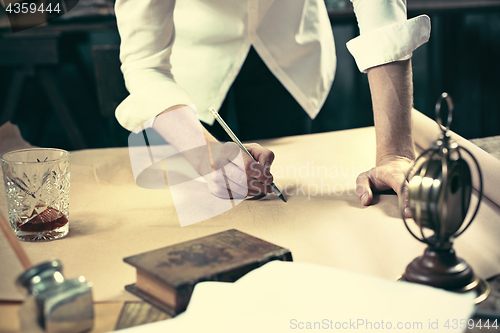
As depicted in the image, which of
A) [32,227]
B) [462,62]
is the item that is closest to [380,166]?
[32,227]

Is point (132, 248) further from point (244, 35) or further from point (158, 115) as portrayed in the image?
point (244, 35)

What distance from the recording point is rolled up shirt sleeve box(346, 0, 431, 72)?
104cm

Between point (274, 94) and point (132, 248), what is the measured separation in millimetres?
807

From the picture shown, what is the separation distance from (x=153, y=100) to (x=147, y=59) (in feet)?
0.41

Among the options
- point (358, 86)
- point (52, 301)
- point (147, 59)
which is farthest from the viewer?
point (358, 86)

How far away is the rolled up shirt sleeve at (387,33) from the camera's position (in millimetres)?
1044

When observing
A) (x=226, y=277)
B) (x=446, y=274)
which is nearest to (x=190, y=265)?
(x=226, y=277)

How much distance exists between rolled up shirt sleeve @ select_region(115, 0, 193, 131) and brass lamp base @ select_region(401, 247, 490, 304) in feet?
2.27

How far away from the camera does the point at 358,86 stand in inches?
122

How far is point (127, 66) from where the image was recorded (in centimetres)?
120

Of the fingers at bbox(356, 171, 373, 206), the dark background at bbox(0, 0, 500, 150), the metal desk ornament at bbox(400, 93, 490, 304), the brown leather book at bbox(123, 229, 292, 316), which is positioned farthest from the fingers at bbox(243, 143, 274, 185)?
the dark background at bbox(0, 0, 500, 150)

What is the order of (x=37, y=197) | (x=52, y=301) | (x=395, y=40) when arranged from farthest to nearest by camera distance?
(x=395, y=40) < (x=37, y=197) < (x=52, y=301)

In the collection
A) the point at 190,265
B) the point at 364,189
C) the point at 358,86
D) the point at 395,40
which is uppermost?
the point at 395,40

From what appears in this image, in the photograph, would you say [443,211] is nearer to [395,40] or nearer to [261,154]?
[261,154]
